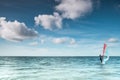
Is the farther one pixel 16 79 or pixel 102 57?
pixel 102 57

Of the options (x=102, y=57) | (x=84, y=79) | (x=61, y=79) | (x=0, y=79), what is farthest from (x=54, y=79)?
(x=102, y=57)

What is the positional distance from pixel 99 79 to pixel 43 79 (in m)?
5.34

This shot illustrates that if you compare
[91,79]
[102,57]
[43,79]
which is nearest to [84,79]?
[91,79]

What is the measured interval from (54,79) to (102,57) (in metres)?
30.0

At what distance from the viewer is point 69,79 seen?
24.6 meters

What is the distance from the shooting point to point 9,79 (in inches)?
950

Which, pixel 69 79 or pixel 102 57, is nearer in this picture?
pixel 69 79

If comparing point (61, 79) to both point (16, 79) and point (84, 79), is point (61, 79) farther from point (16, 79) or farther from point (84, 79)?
point (16, 79)

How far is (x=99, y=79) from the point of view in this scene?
2486 centimetres

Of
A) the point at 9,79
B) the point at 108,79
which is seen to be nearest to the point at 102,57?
the point at 108,79

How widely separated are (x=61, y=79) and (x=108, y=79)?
4.61 meters

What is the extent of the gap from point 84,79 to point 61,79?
2.17 meters

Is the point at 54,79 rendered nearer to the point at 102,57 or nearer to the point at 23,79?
the point at 23,79

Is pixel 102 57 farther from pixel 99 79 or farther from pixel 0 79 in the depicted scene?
pixel 0 79
